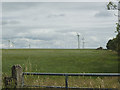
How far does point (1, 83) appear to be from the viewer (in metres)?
8.20

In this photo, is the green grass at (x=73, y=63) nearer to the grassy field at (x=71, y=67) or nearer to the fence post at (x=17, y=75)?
the grassy field at (x=71, y=67)

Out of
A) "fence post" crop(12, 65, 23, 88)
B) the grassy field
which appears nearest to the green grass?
the grassy field

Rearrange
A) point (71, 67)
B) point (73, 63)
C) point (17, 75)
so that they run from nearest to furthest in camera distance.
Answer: point (17, 75) < point (71, 67) < point (73, 63)

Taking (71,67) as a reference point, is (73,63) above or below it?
above

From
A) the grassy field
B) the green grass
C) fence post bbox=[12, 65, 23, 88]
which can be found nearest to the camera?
fence post bbox=[12, 65, 23, 88]

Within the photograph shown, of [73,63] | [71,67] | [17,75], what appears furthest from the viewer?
[73,63]

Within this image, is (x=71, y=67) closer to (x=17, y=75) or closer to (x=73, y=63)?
(x=73, y=63)

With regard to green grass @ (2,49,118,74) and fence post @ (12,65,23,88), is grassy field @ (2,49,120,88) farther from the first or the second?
fence post @ (12,65,23,88)

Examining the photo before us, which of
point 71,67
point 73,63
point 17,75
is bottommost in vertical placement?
point 71,67

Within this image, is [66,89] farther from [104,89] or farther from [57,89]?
[104,89]

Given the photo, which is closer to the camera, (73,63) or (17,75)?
(17,75)

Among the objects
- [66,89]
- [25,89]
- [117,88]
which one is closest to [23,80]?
[25,89]

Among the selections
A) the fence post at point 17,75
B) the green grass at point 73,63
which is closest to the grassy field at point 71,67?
the green grass at point 73,63

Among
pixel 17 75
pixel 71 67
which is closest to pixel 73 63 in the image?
pixel 71 67
